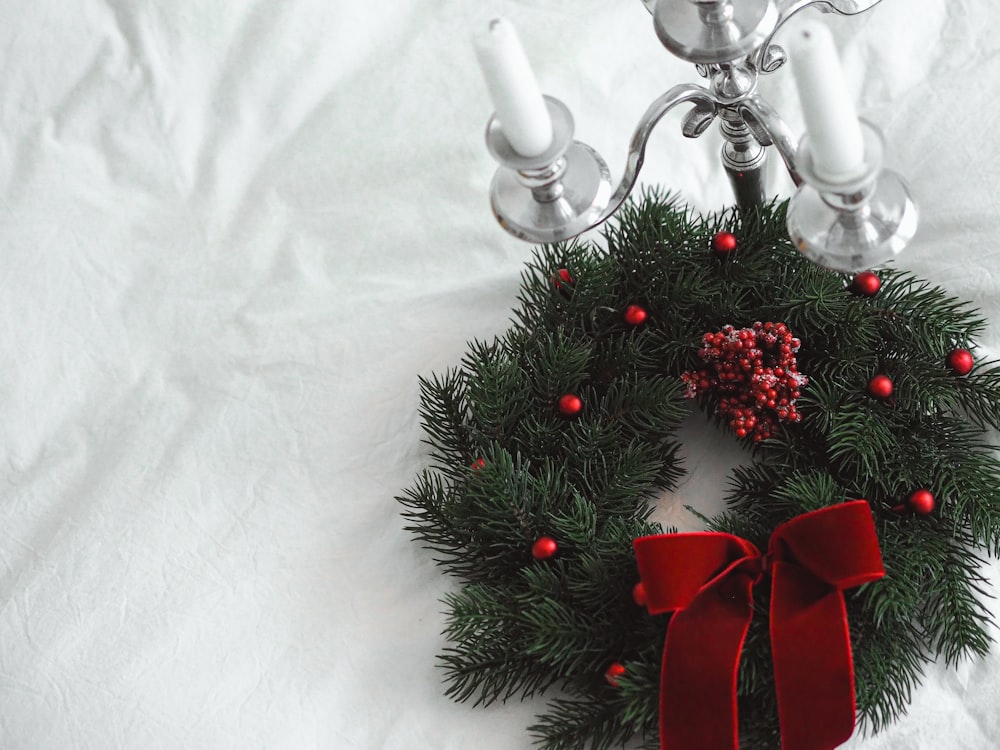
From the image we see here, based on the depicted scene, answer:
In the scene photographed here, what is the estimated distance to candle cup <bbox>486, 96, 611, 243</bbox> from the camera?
48 cm

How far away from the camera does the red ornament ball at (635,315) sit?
67 centimetres

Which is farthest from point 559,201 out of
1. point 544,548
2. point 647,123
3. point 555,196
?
point 544,548

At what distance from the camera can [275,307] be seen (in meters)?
0.81

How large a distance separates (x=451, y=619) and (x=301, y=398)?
205mm

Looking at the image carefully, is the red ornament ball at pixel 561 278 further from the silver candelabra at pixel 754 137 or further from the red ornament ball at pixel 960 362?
the red ornament ball at pixel 960 362

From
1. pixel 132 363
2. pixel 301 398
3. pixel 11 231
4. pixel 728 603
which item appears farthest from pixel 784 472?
pixel 11 231

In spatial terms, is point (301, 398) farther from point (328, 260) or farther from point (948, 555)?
point (948, 555)

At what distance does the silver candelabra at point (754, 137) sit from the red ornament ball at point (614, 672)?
23 centimetres

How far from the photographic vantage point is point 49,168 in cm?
87

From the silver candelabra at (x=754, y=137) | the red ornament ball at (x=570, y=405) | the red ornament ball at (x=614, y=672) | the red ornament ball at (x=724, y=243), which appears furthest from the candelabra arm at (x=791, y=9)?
the red ornament ball at (x=614, y=672)

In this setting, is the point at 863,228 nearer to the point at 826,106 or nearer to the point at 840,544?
the point at 826,106

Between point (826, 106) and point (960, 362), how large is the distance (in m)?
0.28

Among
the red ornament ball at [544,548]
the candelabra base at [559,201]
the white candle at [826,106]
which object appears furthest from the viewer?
the red ornament ball at [544,548]

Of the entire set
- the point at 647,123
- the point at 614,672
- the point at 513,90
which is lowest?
the point at 614,672
